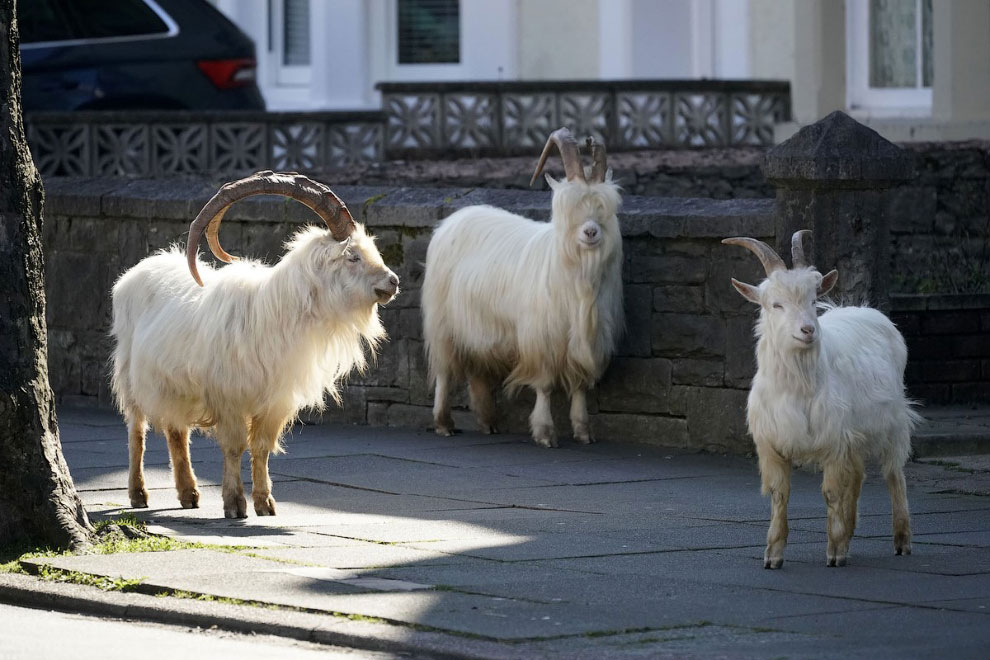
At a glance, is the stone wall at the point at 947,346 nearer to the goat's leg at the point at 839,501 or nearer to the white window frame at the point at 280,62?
the goat's leg at the point at 839,501

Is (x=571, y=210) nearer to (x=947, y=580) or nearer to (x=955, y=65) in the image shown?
(x=947, y=580)

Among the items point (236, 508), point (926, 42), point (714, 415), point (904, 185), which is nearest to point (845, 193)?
point (714, 415)

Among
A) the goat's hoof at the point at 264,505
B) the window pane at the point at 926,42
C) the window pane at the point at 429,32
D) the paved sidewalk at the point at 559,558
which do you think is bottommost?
the paved sidewalk at the point at 559,558

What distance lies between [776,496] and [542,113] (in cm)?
1232

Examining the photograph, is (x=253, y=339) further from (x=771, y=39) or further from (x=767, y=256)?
(x=771, y=39)

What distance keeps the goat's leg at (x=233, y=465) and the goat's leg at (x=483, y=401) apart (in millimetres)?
3278

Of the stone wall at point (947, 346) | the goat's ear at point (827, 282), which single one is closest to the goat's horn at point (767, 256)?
the goat's ear at point (827, 282)

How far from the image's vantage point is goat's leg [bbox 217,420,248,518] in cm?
939

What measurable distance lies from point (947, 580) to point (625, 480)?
127 inches

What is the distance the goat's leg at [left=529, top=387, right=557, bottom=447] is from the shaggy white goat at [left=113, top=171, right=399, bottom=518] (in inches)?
98.7

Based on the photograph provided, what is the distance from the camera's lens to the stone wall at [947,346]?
1255 centimetres

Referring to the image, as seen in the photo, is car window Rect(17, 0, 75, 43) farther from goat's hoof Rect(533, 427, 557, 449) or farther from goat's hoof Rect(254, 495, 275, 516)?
goat's hoof Rect(254, 495, 275, 516)

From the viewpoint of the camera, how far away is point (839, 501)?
8070mm

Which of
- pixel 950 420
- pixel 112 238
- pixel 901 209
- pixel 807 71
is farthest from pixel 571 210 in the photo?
pixel 807 71
